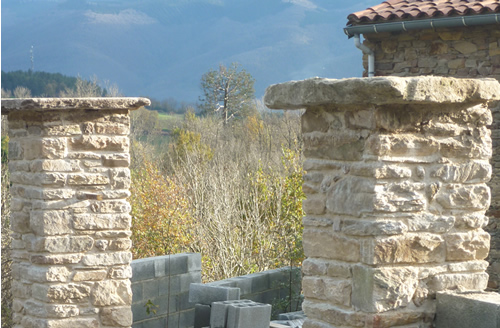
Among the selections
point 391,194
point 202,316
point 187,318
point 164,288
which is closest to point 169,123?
point 187,318

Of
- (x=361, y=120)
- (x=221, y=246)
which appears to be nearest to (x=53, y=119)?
(x=361, y=120)

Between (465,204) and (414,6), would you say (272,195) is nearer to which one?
(414,6)

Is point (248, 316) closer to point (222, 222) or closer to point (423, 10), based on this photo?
point (423, 10)

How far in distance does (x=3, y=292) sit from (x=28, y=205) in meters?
4.50

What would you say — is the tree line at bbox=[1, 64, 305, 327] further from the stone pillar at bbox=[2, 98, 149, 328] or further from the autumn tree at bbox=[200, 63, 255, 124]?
the autumn tree at bbox=[200, 63, 255, 124]

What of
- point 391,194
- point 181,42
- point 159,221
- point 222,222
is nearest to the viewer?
point 391,194

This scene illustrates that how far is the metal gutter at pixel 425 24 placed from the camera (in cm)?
795

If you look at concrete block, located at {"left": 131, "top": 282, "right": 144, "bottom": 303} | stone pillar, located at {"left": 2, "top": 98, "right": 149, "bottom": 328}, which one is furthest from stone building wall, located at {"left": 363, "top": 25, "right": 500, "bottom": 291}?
stone pillar, located at {"left": 2, "top": 98, "right": 149, "bottom": 328}

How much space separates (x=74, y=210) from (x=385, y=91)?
121 inches

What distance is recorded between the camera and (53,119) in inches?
215

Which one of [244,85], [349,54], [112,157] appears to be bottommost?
[112,157]

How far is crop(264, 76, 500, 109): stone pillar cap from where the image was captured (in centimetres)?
324

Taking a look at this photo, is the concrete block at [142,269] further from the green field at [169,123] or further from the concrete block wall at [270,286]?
the green field at [169,123]

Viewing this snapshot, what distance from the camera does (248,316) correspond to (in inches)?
258
